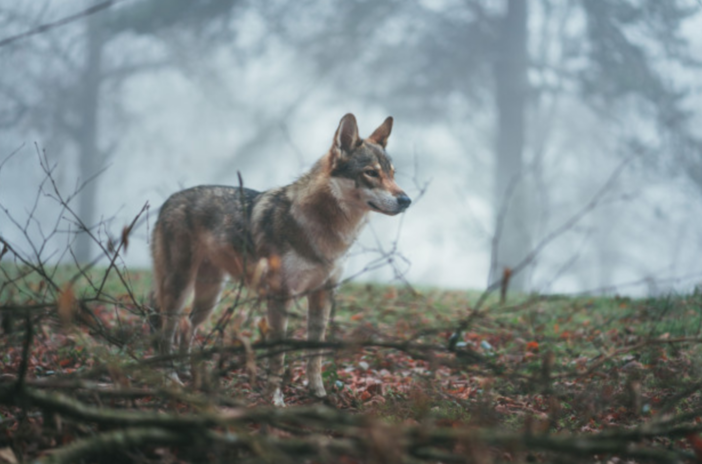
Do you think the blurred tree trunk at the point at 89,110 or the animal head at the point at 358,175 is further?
the blurred tree trunk at the point at 89,110

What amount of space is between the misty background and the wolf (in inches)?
552

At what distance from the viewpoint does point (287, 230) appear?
15.8 ft

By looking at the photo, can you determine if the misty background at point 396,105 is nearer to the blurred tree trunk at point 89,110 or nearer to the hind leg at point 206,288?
the blurred tree trunk at point 89,110

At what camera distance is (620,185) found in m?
21.5

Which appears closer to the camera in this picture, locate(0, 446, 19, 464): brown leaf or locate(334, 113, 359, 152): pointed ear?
locate(0, 446, 19, 464): brown leaf

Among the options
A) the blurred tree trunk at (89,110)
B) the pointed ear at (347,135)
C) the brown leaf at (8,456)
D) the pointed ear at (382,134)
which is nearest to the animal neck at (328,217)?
the pointed ear at (347,135)

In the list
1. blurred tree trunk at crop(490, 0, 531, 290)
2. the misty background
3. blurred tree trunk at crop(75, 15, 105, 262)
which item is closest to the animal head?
the misty background

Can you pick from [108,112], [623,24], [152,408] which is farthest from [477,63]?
[152,408]

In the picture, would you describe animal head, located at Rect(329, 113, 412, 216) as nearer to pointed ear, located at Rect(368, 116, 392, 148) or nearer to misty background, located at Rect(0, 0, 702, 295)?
pointed ear, located at Rect(368, 116, 392, 148)

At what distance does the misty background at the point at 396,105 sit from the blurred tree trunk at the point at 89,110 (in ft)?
0.27

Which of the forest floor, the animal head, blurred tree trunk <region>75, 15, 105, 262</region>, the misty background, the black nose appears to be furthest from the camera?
blurred tree trunk <region>75, 15, 105, 262</region>

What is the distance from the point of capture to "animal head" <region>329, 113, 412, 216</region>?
4.74m

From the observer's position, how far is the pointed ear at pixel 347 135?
484 cm

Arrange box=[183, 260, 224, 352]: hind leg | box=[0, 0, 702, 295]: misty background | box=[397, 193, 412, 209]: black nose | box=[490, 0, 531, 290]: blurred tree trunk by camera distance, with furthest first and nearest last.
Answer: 1. box=[490, 0, 531, 290]: blurred tree trunk
2. box=[0, 0, 702, 295]: misty background
3. box=[183, 260, 224, 352]: hind leg
4. box=[397, 193, 412, 209]: black nose
